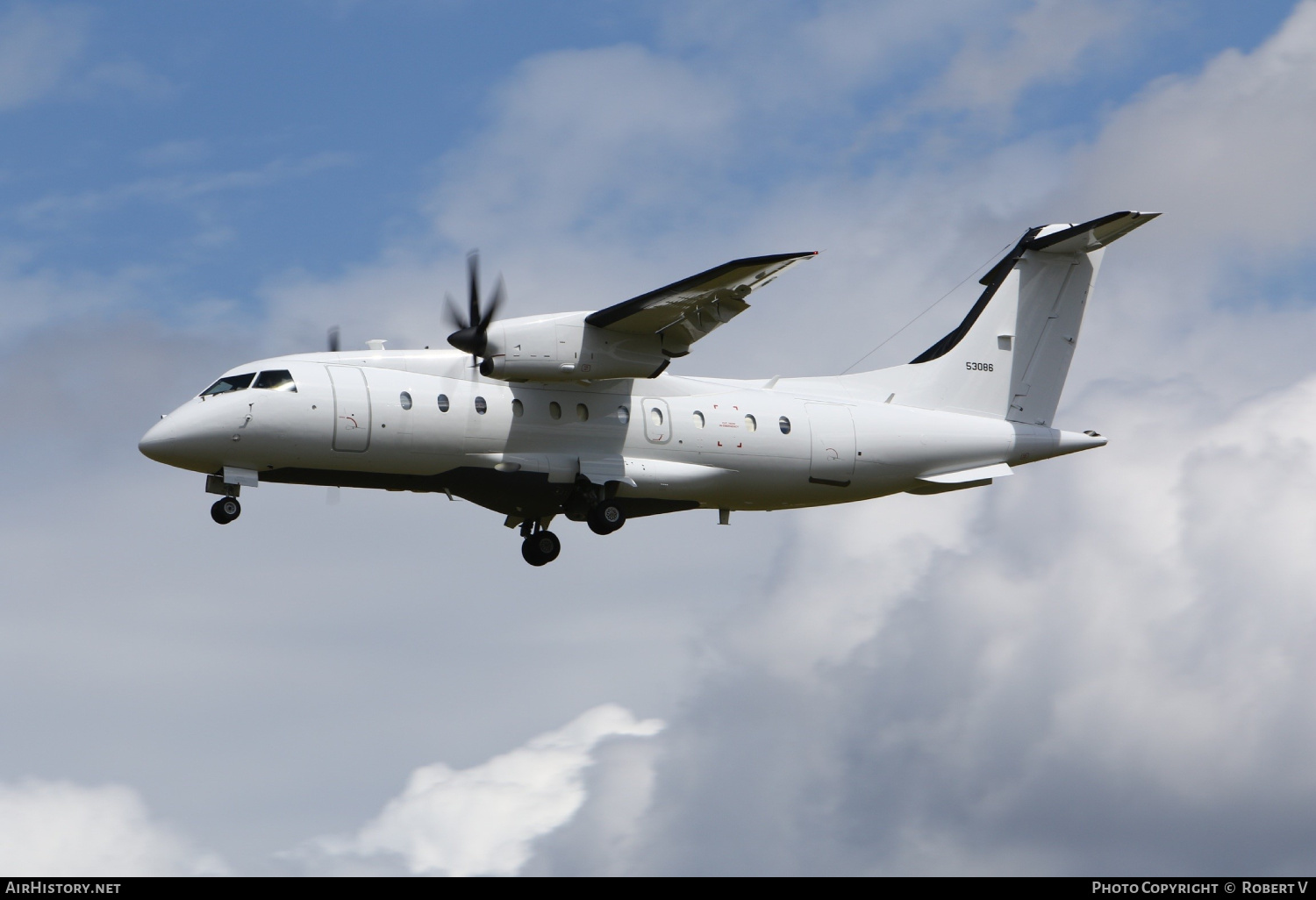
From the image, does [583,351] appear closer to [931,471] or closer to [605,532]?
[605,532]

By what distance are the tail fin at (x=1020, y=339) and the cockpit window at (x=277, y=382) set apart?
9.75 meters

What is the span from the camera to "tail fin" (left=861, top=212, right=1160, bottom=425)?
26.6 metres

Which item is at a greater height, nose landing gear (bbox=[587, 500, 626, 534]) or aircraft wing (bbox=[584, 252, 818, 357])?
aircraft wing (bbox=[584, 252, 818, 357])

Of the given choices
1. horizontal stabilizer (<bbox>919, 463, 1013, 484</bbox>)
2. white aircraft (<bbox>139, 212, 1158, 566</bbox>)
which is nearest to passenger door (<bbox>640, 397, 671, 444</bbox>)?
white aircraft (<bbox>139, 212, 1158, 566</bbox>)

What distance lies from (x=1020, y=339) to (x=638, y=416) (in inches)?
294

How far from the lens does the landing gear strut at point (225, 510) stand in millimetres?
21281

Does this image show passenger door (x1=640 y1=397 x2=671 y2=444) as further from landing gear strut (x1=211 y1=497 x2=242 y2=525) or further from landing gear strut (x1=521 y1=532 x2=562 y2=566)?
landing gear strut (x1=211 y1=497 x2=242 y2=525)

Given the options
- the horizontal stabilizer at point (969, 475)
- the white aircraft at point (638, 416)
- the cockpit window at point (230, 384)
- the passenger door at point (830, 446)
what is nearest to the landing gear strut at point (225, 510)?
the white aircraft at point (638, 416)

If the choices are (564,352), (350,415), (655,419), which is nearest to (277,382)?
(350,415)

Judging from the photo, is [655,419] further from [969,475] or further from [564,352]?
[969,475]

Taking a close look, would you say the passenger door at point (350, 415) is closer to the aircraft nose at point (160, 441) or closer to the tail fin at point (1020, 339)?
the aircraft nose at point (160, 441)

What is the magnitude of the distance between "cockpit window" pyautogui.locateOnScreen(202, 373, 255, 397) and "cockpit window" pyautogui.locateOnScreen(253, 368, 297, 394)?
0.46ft
